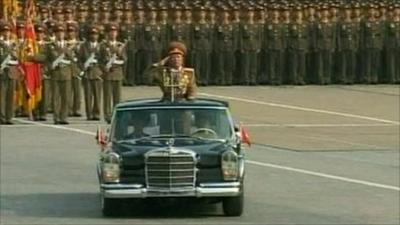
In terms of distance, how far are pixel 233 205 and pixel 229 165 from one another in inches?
23.1

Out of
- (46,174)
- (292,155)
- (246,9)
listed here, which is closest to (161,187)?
(46,174)

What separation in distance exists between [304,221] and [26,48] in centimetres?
1285

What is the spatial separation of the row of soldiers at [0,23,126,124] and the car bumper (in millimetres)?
11713

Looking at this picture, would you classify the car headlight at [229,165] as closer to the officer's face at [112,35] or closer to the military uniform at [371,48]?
the officer's face at [112,35]

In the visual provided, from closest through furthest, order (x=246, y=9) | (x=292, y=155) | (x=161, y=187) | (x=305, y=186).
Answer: (x=161, y=187) < (x=305, y=186) < (x=292, y=155) < (x=246, y=9)

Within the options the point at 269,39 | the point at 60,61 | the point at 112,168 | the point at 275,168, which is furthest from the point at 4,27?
the point at 112,168

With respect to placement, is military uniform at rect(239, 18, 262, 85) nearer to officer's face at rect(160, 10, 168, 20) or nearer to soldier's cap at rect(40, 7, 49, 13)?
officer's face at rect(160, 10, 168, 20)

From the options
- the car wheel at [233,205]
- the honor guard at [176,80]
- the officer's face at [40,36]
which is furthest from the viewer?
the officer's face at [40,36]

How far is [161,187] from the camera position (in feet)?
57.7

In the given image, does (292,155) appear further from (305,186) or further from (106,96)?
(106,96)

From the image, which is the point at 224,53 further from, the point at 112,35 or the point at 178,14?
the point at 112,35

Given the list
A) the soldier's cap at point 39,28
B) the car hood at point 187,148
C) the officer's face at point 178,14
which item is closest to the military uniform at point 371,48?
the officer's face at point 178,14

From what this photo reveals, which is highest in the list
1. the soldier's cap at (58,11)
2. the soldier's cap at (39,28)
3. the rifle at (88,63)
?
the soldier's cap at (58,11)

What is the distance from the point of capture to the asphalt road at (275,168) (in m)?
18.3
